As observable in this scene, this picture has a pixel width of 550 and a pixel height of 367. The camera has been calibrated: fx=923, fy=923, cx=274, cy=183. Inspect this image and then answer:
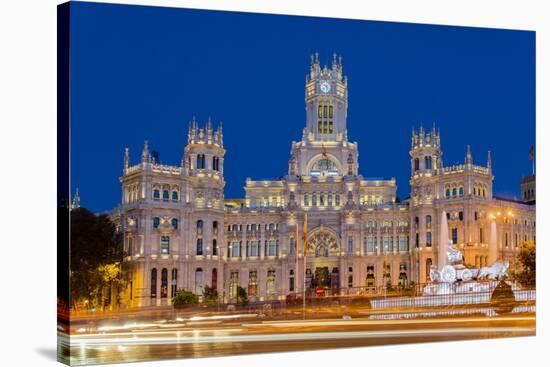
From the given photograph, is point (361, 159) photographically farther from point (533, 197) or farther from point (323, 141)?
point (533, 197)

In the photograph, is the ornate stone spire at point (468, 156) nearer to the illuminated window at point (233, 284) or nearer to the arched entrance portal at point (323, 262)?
the arched entrance portal at point (323, 262)

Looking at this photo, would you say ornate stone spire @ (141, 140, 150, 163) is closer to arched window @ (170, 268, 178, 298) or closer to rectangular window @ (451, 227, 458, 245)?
arched window @ (170, 268, 178, 298)

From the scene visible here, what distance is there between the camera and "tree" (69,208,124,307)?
1853 cm

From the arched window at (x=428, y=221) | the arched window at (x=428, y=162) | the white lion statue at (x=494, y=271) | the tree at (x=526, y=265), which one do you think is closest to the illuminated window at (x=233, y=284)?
the arched window at (x=428, y=221)

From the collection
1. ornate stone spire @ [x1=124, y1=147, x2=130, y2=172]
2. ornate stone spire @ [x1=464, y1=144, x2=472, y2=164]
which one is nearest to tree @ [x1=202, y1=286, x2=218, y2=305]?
ornate stone spire @ [x1=124, y1=147, x2=130, y2=172]

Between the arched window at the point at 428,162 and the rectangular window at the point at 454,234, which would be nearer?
the arched window at the point at 428,162

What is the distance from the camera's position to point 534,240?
84.8 ft

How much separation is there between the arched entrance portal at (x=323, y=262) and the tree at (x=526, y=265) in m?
5.03

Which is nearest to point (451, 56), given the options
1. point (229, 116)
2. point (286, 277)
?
point (229, 116)

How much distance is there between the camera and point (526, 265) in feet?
83.3

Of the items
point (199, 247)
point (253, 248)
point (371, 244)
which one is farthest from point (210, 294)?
point (371, 244)

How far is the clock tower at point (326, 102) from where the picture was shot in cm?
2431

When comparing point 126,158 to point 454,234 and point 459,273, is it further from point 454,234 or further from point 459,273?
point 454,234

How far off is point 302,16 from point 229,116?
11.5ft
